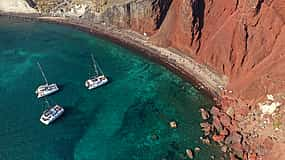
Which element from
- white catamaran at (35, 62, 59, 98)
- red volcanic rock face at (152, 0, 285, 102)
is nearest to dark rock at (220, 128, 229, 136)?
red volcanic rock face at (152, 0, 285, 102)

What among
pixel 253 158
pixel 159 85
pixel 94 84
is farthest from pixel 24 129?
pixel 253 158

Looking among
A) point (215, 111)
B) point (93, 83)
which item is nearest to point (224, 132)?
point (215, 111)

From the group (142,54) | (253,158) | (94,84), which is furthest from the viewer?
(142,54)

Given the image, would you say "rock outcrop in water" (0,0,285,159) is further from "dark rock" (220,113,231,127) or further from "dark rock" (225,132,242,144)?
"dark rock" (225,132,242,144)

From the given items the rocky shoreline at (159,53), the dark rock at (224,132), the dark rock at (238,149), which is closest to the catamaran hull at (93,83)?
the rocky shoreline at (159,53)

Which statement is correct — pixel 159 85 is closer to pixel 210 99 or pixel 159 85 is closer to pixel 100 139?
pixel 210 99

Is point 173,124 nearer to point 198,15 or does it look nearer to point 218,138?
point 218,138

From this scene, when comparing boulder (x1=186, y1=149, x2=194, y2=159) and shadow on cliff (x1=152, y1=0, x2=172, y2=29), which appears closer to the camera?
boulder (x1=186, y1=149, x2=194, y2=159)
